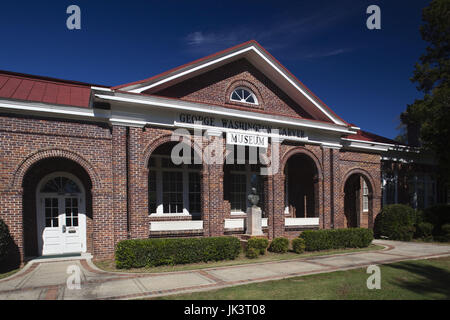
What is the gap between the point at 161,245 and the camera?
30.9 ft

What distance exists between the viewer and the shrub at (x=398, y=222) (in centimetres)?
1551

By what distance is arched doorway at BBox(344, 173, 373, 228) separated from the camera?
1797cm

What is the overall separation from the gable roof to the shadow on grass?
24.2 ft

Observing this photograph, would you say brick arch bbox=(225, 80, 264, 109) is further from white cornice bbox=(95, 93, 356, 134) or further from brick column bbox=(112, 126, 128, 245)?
brick column bbox=(112, 126, 128, 245)

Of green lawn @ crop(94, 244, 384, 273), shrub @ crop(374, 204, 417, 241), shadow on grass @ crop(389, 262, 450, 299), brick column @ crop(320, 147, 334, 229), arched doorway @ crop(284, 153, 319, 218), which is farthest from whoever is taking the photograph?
arched doorway @ crop(284, 153, 319, 218)

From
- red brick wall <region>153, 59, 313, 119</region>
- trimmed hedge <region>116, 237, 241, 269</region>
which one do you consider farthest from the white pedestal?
red brick wall <region>153, 59, 313, 119</region>

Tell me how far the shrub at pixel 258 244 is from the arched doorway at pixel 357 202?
904cm

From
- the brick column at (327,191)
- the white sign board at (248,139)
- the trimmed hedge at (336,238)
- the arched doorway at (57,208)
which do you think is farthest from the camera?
the brick column at (327,191)

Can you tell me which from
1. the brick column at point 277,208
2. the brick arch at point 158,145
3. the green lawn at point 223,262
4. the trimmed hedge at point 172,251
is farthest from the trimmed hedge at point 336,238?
Answer: the brick arch at point 158,145

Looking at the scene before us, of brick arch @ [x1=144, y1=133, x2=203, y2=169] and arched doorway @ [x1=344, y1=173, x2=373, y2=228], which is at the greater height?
brick arch @ [x1=144, y1=133, x2=203, y2=169]

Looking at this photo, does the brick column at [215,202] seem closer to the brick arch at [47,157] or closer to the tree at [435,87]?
the brick arch at [47,157]

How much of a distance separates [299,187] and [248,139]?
5210 mm

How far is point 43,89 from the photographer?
473 inches
